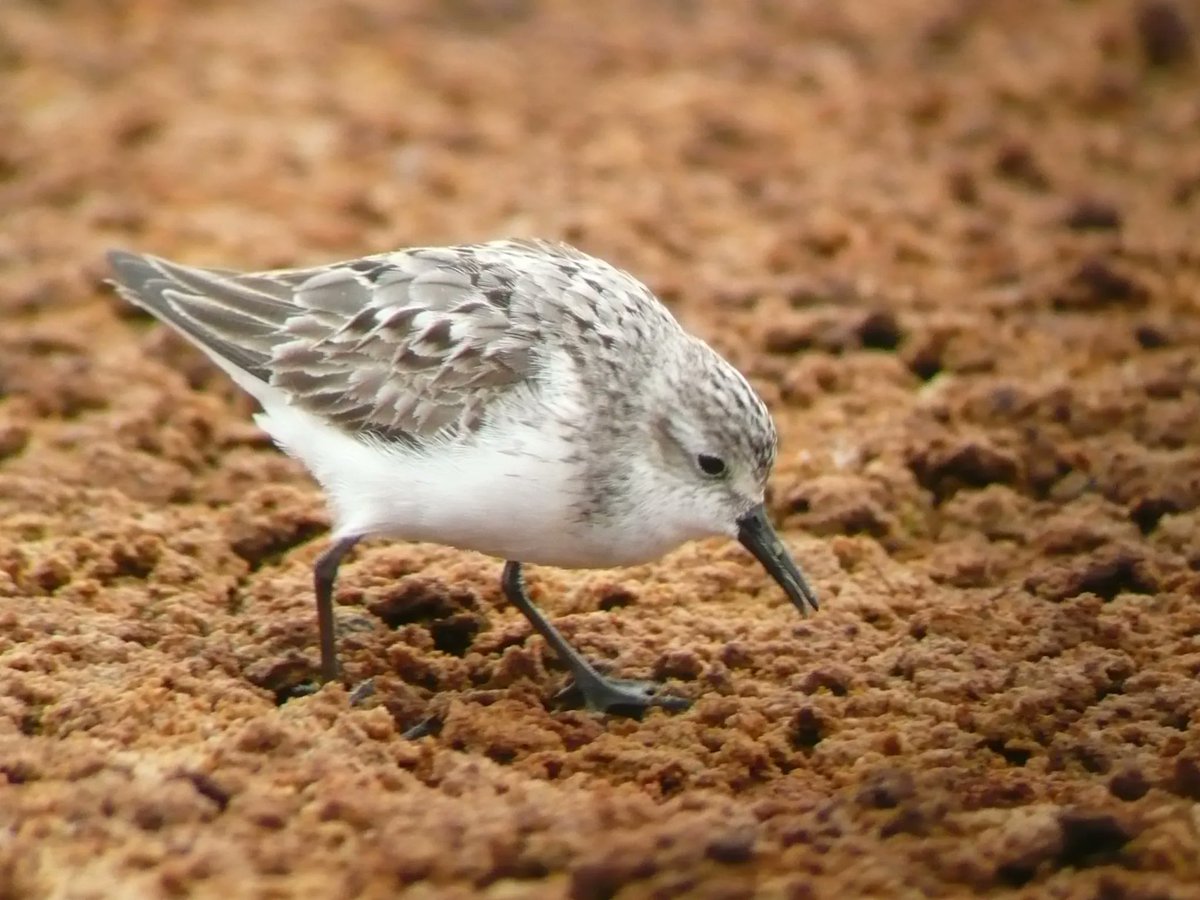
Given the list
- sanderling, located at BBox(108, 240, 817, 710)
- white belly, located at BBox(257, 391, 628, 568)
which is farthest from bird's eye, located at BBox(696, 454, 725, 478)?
white belly, located at BBox(257, 391, 628, 568)

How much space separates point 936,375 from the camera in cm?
788

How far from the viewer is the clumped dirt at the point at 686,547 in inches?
189

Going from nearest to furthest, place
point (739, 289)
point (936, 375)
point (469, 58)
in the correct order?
point (936, 375)
point (739, 289)
point (469, 58)

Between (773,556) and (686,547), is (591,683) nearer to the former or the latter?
(773,556)

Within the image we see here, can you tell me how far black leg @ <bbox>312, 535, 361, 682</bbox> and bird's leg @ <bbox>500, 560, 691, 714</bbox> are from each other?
2.07ft

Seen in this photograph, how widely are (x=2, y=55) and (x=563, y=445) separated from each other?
22.9ft

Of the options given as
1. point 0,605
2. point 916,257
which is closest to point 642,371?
point 0,605

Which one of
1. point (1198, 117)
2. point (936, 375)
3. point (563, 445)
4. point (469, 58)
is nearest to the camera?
point (563, 445)

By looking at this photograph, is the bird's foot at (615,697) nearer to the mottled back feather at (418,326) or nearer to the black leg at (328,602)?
the black leg at (328,602)

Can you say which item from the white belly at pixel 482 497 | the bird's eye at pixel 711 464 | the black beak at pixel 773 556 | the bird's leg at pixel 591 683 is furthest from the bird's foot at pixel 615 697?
the bird's eye at pixel 711 464

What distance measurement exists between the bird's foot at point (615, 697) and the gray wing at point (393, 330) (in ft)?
3.10

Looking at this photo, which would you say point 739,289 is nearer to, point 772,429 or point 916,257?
point 916,257

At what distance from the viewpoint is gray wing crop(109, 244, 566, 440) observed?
222 inches

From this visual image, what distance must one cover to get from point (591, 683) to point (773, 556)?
2.50 feet
